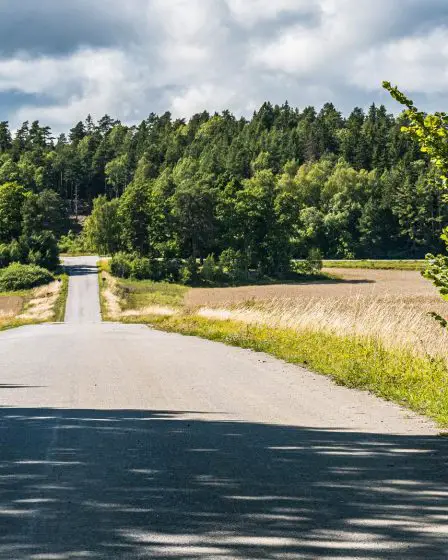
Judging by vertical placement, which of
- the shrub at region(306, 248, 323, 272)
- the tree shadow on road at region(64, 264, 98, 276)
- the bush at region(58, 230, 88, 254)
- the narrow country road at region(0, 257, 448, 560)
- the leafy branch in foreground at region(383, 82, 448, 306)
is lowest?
the tree shadow on road at region(64, 264, 98, 276)

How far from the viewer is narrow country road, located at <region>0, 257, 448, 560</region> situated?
15.8 ft

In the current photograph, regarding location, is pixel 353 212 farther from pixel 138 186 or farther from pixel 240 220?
pixel 138 186

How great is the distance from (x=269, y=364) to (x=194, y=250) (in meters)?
90.6

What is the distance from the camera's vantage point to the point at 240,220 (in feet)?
351

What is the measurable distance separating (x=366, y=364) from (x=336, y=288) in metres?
65.5

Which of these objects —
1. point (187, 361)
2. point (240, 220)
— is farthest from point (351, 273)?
point (187, 361)

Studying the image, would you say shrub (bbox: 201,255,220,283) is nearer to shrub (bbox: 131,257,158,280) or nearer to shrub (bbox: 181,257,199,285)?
shrub (bbox: 181,257,199,285)

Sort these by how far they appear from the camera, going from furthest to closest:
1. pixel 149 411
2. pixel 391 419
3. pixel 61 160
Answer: pixel 61 160
pixel 149 411
pixel 391 419

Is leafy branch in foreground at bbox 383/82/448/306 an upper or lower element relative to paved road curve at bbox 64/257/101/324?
upper

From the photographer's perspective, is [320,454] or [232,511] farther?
[320,454]

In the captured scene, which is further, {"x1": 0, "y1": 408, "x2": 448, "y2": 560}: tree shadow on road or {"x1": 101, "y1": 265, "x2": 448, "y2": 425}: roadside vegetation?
{"x1": 101, "y1": 265, "x2": 448, "y2": 425}: roadside vegetation

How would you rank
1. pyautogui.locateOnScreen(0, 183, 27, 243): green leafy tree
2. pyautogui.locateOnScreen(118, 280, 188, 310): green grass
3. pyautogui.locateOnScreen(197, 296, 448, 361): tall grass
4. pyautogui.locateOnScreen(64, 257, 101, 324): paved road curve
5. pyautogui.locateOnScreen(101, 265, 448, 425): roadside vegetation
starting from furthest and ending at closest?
1. pyautogui.locateOnScreen(0, 183, 27, 243): green leafy tree
2. pyautogui.locateOnScreen(118, 280, 188, 310): green grass
3. pyautogui.locateOnScreen(64, 257, 101, 324): paved road curve
4. pyautogui.locateOnScreen(197, 296, 448, 361): tall grass
5. pyautogui.locateOnScreen(101, 265, 448, 425): roadside vegetation

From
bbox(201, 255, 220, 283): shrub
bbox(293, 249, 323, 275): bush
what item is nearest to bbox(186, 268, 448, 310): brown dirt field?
bbox(293, 249, 323, 275): bush

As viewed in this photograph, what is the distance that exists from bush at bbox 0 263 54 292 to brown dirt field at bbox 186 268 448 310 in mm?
17428
